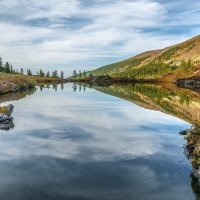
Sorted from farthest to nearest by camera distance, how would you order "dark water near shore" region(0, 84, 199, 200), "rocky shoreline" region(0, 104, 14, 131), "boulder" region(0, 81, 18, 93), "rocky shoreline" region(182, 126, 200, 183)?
"boulder" region(0, 81, 18, 93) → "rocky shoreline" region(0, 104, 14, 131) → "rocky shoreline" region(182, 126, 200, 183) → "dark water near shore" region(0, 84, 199, 200)

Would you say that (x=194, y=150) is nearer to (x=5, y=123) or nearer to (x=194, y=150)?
(x=194, y=150)

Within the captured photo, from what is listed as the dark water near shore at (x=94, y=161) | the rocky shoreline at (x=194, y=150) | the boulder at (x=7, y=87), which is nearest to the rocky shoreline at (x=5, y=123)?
the dark water near shore at (x=94, y=161)

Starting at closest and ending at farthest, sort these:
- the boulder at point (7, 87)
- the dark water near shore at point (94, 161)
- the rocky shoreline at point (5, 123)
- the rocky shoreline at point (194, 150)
→ the dark water near shore at point (94, 161)
the rocky shoreline at point (194, 150)
the rocky shoreline at point (5, 123)
the boulder at point (7, 87)

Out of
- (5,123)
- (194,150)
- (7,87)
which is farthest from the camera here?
(7,87)

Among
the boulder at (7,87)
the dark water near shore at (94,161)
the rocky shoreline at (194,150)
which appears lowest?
the dark water near shore at (94,161)

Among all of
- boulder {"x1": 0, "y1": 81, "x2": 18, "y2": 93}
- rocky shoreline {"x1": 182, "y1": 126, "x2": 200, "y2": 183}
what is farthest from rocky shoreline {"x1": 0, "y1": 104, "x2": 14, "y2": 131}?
boulder {"x1": 0, "y1": 81, "x2": 18, "y2": 93}

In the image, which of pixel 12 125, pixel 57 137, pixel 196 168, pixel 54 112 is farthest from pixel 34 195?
pixel 54 112

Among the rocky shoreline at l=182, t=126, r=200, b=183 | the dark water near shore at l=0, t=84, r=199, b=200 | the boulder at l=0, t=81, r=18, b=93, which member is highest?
the boulder at l=0, t=81, r=18, b=93

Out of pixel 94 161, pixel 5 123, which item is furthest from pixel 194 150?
pixel 5 123

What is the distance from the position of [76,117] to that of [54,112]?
26.0ft

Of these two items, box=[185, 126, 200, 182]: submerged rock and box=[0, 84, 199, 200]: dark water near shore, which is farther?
box=[185, 126, 200, 182]: submerged rock

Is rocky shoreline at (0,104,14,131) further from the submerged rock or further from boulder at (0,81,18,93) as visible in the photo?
boulder at (0,81,18,93)

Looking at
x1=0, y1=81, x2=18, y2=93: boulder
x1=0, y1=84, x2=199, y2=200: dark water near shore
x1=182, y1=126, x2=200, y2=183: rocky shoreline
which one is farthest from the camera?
x1=0, y1=81, x2=18, y2=93: boulder

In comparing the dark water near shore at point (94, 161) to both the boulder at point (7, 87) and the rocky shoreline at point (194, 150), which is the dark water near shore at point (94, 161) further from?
the boulder at point (7, 87)
